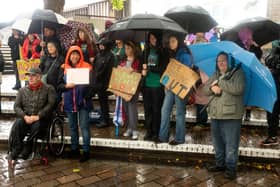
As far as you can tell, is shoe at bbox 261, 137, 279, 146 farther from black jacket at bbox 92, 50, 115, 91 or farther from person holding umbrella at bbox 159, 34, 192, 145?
black jacket at bbox 92, 50, 115, 91

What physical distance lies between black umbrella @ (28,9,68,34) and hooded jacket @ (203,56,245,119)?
3529 millimetres

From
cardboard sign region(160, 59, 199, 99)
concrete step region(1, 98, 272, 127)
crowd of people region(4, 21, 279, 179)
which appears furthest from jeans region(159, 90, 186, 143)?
concrete step region(1, 98, 272, 127)

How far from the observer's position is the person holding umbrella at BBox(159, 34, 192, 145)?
4969 mm

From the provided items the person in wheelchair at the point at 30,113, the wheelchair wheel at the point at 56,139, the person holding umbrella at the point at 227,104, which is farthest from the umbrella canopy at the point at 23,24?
the person holding umbrella at the point at 227,104

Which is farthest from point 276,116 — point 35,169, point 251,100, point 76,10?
point 76,10


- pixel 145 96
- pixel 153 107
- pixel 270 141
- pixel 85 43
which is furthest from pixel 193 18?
pixel 270 141

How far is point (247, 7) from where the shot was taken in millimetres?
10484

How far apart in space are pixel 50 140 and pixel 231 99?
2.85 m

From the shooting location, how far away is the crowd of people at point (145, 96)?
419 centimetres

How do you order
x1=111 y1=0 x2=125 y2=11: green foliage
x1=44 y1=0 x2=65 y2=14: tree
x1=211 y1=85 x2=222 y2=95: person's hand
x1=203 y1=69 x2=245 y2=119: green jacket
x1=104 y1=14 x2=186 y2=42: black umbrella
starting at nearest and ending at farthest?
x1=203 y1=69 x2=245 y2=119: green jacket
x1=211 y1=85 x2=222 y2=95: person's hand
x1=104 y1=14 x2=186 y2=42: black umbrella
x1=44 y1=0 x2=65 y2=14: tree
x1=111 y1=0 x2=125 y2=11: green foliage

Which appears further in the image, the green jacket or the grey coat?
the grey coat

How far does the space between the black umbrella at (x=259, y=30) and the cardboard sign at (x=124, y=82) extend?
1.69m

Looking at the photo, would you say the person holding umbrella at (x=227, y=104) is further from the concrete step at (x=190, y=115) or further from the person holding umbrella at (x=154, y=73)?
the concrete step at (x=190, y=115)

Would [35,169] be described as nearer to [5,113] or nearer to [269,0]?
[5,113]
